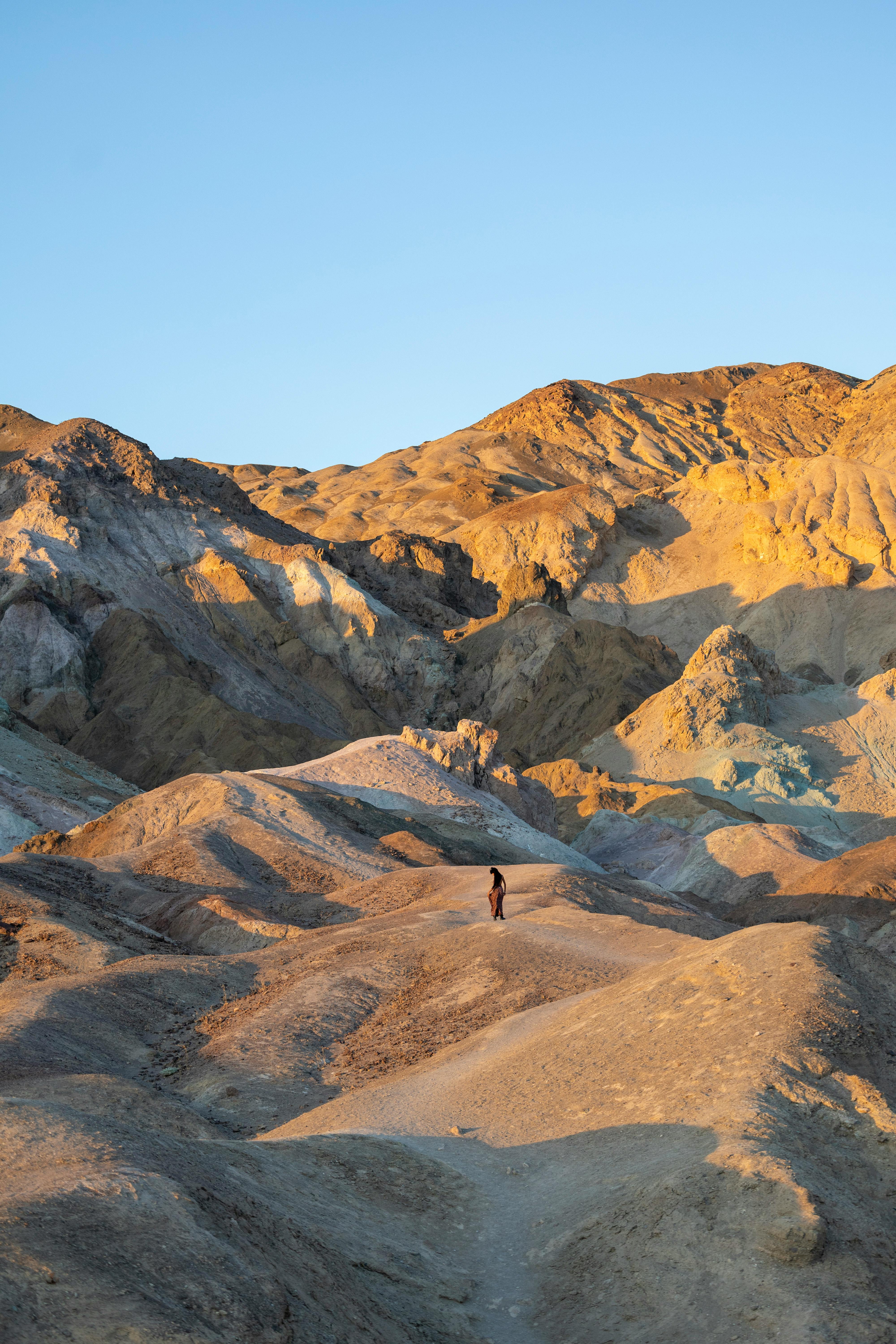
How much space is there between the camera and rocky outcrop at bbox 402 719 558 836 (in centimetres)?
4072

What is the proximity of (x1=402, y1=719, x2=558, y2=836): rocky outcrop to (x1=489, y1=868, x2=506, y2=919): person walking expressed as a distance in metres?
19.2

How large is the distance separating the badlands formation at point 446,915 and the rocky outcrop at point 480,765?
161mm

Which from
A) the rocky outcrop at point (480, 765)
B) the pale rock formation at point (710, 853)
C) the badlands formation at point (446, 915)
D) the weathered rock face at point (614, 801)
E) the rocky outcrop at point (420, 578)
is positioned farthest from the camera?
the rocky outcrop at point (420, 578)

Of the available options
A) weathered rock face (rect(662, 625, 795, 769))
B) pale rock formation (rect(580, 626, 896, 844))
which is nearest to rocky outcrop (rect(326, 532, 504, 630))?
pale rock formation (rect(580, 626, 896, 844))

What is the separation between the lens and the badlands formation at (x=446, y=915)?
7.68m

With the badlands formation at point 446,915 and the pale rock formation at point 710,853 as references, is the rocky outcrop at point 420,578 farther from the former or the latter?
the pale rock formation at point 710,853

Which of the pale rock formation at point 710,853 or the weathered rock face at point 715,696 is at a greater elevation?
the weathered rock face at point 715,696

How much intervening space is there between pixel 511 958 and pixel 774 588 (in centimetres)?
6108

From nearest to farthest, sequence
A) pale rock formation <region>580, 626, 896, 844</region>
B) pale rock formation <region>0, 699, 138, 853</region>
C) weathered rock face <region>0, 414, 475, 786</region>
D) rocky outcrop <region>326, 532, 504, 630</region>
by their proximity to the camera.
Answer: pale rock formation <region>0, 699, 138, 853</region>
pale rock formation <region>580, 626, 896, 844</region>
weathered rock face <region>0, 414, 475, 786</region>
rocky outcrop <region>326, 532, 504, 630</region>

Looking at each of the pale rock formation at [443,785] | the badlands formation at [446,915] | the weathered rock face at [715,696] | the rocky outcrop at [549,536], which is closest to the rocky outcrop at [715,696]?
the weathered rock face at [715,696]

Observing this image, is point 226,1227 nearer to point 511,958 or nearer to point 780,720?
point 511,958

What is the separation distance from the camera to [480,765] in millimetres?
41438

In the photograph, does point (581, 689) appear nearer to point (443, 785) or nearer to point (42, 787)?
point (443, 785)

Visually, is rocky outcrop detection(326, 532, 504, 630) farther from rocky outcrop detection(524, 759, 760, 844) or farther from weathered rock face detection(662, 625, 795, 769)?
rocky outcrop detection(524, 759, 760, 844)
